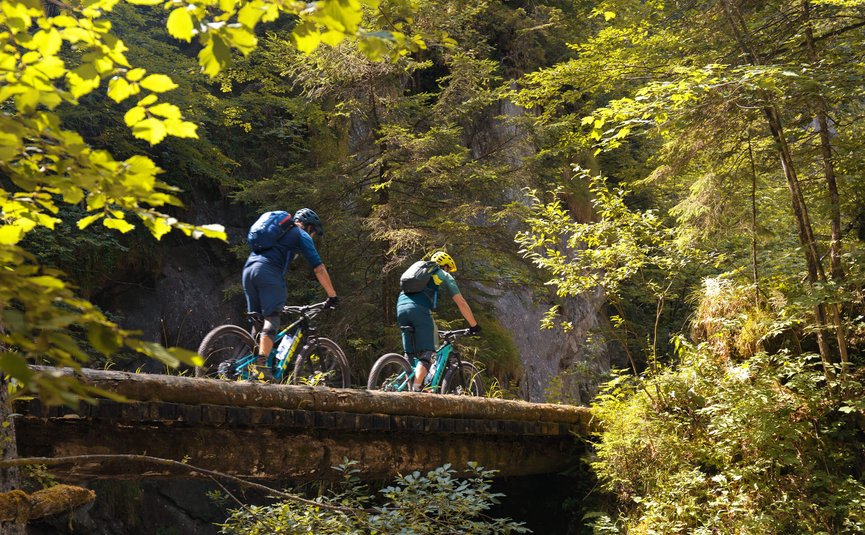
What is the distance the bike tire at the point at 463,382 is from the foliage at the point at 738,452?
171 centimetres

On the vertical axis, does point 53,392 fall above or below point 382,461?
above

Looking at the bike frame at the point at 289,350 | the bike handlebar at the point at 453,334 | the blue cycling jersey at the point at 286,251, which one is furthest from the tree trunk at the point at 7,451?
the bike handlebar at the point at 453,334

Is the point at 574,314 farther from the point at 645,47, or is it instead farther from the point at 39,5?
the point at 39,5

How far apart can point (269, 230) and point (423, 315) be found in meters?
2.31

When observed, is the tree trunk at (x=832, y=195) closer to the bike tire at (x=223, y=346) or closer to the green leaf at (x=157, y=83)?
the bike tire at (x=223, y=346)

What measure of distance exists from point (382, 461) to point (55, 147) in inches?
227

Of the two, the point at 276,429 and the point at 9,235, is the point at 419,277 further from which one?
the point at 9,235

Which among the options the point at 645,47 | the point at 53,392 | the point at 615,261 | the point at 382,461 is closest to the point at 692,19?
the point at 645,47

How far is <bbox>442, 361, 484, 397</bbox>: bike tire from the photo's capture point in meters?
9.61

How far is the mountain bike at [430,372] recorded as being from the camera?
934cm

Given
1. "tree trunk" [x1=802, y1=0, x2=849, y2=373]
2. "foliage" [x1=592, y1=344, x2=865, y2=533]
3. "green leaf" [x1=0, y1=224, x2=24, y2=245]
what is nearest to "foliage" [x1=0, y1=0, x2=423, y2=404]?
"green leaf" [x1=0, y1=224, x2=24, y2=245]

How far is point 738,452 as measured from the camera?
8.47 m

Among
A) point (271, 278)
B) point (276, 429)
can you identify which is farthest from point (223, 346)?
point (276, 429)

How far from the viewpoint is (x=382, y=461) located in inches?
298
